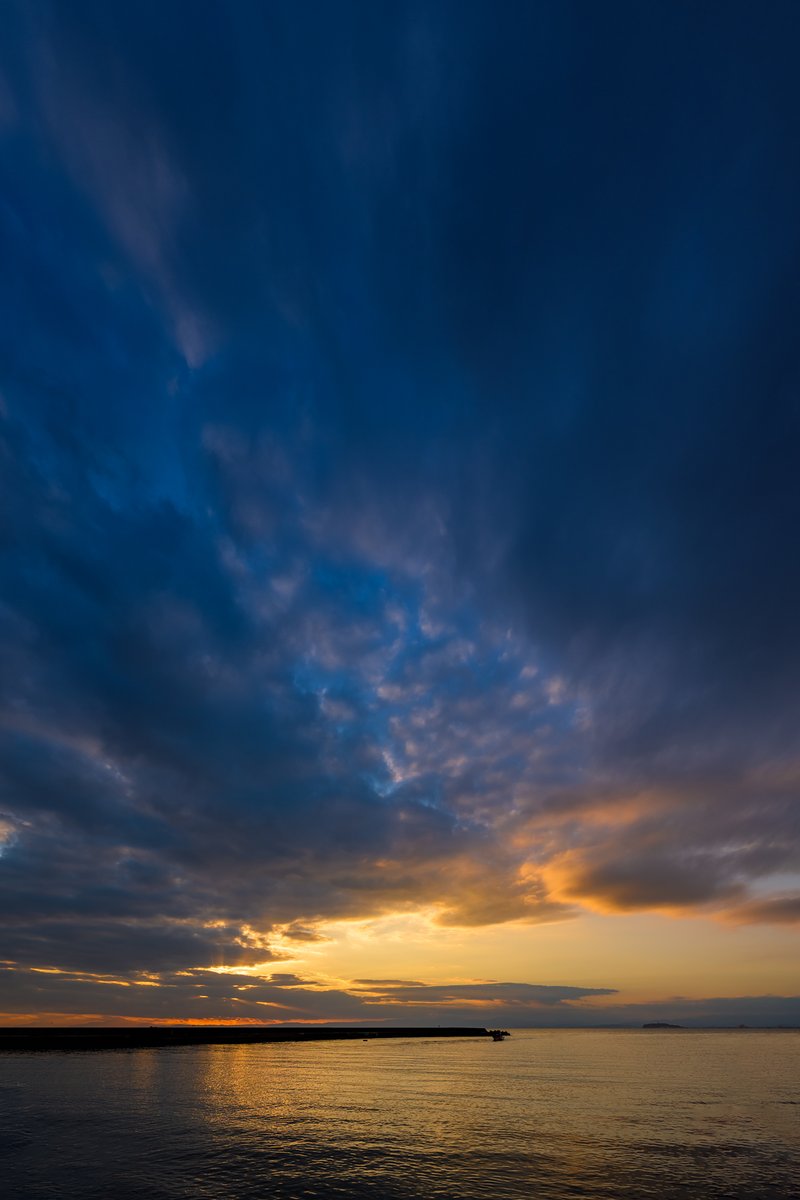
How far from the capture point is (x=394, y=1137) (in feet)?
127

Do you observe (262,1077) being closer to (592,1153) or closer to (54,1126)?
(54,1126)

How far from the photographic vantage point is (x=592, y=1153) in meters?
34.6

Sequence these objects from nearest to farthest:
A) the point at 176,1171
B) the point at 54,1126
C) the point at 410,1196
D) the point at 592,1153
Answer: the point at 410,1196, the point at 176,1171, the point at 592,1153, the point at 54,1126

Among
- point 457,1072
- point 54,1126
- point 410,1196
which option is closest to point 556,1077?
point 457,1072

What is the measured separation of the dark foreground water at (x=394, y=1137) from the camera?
28.2 meters

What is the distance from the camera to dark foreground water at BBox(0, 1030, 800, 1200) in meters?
28.2

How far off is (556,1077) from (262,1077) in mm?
33925

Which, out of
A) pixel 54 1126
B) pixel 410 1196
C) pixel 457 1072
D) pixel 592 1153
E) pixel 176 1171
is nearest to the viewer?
pixel 410 1196

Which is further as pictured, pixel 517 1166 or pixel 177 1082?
pixel 177 1082

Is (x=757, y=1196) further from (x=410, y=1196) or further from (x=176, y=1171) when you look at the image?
(x=176, y=1171)

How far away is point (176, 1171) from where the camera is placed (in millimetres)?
30297

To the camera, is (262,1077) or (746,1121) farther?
(262,1077)

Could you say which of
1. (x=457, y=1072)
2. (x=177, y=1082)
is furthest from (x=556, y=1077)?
(x=177, y=1082)

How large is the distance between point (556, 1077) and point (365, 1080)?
910 inches
